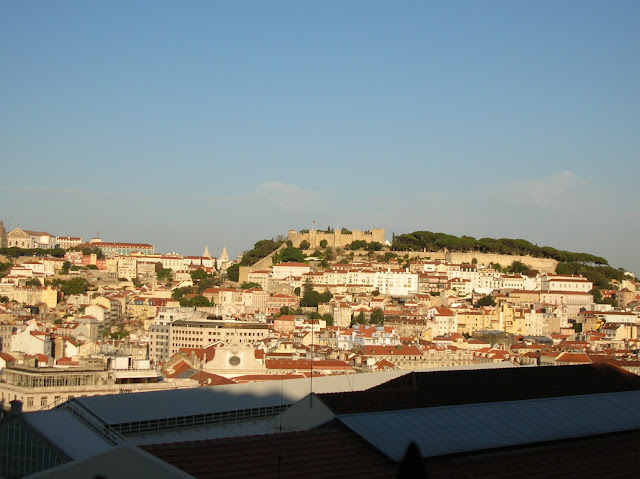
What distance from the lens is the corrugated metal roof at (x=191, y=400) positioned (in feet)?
66.2

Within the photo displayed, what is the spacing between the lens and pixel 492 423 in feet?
44.5

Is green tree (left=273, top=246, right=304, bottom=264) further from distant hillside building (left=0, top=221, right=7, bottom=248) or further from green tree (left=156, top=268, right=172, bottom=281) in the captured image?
distant hillside building (left=0, top=221, right=7, bottom=248)

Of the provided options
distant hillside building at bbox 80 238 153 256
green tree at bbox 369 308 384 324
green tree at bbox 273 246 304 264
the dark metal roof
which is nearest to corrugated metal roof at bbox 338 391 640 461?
the dark metal roof

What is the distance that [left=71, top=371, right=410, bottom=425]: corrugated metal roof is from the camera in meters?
20.2

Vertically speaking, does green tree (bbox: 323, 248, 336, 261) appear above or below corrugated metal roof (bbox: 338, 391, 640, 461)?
above

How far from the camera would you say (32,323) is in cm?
4897

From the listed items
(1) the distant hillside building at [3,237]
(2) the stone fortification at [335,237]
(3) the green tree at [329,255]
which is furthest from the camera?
(1) the distant hillside building at [3,237]

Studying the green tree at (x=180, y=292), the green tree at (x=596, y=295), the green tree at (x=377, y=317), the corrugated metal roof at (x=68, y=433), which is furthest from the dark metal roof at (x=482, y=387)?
the green tree at (x=596, y=295)

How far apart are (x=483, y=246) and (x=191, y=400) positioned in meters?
67.2

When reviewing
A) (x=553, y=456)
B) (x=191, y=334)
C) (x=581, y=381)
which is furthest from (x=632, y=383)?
(x=191, y=334)

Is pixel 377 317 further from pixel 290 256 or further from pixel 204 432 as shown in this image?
pixel 204 432

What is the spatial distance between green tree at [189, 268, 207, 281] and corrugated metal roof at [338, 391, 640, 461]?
64482mm

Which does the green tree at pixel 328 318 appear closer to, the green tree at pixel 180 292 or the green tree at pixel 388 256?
the green tree at pixel 180 292

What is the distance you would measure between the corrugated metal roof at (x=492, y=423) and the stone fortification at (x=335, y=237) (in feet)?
227
